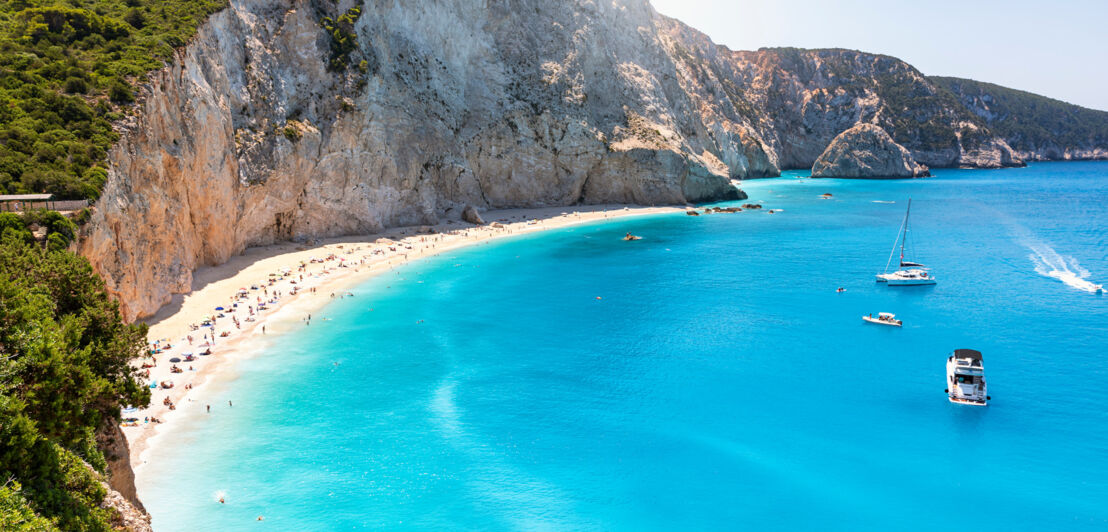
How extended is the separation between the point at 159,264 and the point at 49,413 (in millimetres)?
31764

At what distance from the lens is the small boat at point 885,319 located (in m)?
47.2

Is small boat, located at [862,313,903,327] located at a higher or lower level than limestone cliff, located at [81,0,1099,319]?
lower

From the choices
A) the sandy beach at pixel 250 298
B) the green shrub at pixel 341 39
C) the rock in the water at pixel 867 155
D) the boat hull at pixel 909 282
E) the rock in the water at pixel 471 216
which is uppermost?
the green shrub at pixel 341 39

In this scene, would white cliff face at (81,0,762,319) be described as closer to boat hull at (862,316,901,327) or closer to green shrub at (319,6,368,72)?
green shrub at (319,6,368,72)

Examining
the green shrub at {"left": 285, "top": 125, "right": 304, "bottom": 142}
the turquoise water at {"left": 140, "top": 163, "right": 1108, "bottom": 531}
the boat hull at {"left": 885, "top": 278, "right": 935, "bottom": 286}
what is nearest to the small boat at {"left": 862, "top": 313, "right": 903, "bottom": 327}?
the turquoise water at {"left": 140, "top": 163, "right": 1108, "bottom": 531}

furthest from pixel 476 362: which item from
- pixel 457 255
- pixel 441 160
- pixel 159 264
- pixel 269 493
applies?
pixel 441 160

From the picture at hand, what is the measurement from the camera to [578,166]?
339 feet

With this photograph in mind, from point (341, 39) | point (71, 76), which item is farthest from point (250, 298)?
point (341, 39)

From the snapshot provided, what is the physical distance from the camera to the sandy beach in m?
33.8

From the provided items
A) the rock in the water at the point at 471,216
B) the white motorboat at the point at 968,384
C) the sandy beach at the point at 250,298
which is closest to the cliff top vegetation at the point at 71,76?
the sandy beach at the point at 250,298

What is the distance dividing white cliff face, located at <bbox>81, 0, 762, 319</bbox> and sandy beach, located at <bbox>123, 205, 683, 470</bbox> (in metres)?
2.04

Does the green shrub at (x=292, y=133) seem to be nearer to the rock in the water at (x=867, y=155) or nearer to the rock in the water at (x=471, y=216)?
the rock in the water at (x=471, y=216)

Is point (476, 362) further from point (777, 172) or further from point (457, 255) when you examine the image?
point (777, 172)

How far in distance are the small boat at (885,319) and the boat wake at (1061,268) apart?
2306 cm
